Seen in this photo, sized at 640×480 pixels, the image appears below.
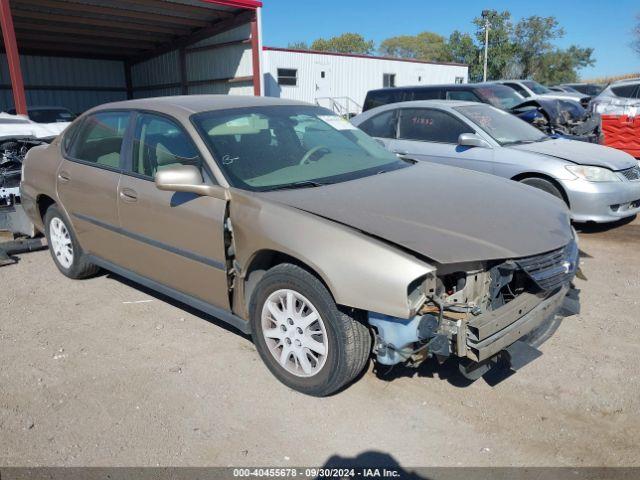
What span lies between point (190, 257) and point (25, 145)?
457 centimetres

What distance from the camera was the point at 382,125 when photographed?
24.8 ft

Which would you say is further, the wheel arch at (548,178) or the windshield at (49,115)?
the windshield at (49,115)

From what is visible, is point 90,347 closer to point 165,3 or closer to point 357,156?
point 357,156

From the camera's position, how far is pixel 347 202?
3.14 meters

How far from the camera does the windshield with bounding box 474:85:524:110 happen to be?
1054 cm

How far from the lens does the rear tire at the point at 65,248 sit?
489 cm

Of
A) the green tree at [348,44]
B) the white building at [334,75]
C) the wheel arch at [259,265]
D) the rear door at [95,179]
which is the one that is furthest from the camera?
the green tree at [348,44]

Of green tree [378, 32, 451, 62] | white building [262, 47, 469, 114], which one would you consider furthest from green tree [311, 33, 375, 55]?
white building [262, 47, 469, 114]

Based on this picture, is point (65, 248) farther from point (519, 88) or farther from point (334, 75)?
point (334, 75)

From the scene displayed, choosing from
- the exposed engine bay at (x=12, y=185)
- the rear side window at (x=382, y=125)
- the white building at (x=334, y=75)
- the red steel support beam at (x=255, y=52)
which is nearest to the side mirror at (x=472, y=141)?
the rear side window at (x=382, y=125)

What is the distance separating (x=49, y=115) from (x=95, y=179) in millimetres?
10561

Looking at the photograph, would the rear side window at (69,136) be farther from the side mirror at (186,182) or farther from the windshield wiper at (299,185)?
the windshield wiper at (299,185)

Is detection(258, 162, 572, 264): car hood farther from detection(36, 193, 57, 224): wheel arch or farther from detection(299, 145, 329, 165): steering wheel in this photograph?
detection(36, 193, 57, 224): wheel arch

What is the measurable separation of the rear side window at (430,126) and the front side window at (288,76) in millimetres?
16478
